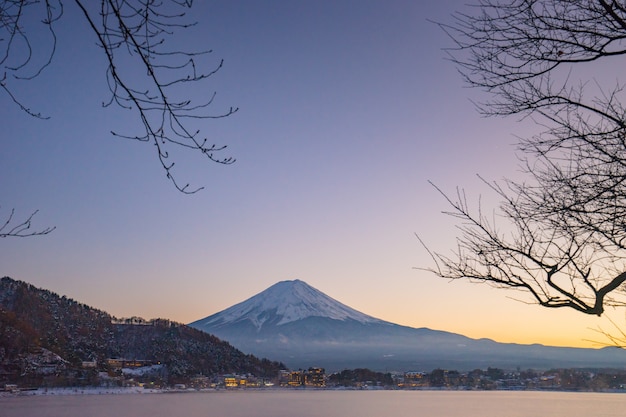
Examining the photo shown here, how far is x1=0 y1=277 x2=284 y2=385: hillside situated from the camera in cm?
7519

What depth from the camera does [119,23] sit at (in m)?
1.79

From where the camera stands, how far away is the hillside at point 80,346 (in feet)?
247

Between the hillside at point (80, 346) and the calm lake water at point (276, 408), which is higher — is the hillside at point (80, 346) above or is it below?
above

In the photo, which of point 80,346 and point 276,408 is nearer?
point 276,408

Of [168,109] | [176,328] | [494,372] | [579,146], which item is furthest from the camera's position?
[494,372]

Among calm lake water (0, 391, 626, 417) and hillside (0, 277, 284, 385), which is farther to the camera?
hillside (0, 277, 284, 385)

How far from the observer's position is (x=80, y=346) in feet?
276

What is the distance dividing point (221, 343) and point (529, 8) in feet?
335

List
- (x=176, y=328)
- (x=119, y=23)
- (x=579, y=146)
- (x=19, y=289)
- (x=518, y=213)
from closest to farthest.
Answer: (x=119, y=23) < (x=579, y=146) < (x=518, y=213) < (x=19, y=289) < (x=176, y=328)

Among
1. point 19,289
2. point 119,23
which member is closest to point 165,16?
point 119,23

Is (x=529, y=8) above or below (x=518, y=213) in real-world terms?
above

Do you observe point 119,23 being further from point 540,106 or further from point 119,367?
point 119,367

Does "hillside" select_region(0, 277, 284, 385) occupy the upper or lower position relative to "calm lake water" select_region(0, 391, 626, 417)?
upper

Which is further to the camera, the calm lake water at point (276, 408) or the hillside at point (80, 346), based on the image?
the hillside at point (80, 346)
